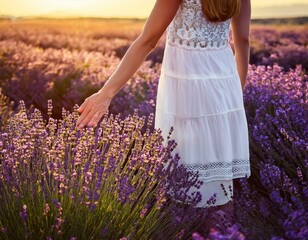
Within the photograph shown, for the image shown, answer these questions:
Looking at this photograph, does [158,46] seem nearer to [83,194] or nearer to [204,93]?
[204,93]

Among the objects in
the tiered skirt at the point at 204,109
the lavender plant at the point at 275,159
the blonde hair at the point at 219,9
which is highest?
the blonde hair at the point at 219,9

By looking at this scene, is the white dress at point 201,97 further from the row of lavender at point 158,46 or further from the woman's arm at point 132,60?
the row of lavender at point 158,46

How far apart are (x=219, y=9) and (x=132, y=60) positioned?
1.48ft

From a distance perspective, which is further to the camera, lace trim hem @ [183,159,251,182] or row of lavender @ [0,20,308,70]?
row of lavender @ [0,20,308,70]

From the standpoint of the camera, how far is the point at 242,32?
3.25 m

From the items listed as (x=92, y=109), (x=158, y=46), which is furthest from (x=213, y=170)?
(x=158, y=46)

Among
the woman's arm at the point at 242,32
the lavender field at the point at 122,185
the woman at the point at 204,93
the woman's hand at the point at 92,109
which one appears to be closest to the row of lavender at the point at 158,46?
the lavender field at the point at 122,185

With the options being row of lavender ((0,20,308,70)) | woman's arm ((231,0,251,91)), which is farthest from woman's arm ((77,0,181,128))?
row of lavender ((0,20,308,70))

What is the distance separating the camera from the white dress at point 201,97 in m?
2.97

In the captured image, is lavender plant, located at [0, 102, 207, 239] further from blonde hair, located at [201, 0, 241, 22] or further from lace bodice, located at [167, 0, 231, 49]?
blonde hair, located at [201, 0, 241, 22]

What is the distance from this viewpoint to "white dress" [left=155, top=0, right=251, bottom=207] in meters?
2.97

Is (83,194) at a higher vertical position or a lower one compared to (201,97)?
lower

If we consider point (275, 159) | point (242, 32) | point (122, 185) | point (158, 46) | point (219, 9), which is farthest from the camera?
point (158, 46)

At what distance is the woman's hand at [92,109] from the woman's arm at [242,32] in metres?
0.85
